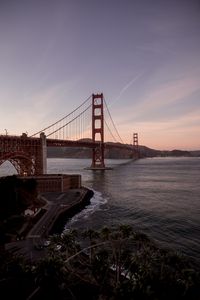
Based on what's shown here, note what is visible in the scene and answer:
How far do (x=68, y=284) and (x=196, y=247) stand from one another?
13.5 m

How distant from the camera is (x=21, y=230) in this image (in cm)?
2733

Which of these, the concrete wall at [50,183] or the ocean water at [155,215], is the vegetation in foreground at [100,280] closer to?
the ocean water at [155,215]

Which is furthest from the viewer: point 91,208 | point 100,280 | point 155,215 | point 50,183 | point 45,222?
point 50,183

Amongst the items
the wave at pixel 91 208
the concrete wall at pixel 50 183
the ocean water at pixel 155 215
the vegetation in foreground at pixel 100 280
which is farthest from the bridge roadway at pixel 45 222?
the vegetation in foreground at pixel 100 280

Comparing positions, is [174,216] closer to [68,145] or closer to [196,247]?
[196,247]

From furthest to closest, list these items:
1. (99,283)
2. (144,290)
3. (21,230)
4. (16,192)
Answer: (21,230) → (16,192) → (99,283) → (144,290)

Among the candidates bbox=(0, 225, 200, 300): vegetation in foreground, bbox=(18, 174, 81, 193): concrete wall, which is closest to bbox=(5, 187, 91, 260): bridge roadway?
bbox=(18, 174, 81, 193): concrete wall

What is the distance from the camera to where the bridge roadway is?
21969mm

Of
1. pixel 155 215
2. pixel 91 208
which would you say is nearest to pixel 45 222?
pixel 91 208

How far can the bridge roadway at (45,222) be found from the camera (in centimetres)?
2197

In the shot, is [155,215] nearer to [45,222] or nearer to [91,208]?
[91,208]

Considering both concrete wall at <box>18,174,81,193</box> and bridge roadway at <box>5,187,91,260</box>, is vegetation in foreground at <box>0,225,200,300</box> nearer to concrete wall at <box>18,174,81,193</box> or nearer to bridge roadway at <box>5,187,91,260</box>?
bridge roadway at <box>5,187,91,260</box>

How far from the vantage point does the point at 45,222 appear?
3133 centimetres

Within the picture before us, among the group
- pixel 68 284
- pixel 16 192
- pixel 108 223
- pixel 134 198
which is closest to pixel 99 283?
pixel 68 284
